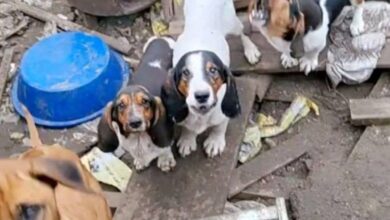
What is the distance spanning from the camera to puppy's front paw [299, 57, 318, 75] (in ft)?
12.5

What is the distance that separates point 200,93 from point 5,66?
1613mm

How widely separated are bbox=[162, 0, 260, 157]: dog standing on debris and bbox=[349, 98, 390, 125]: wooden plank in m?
0.54

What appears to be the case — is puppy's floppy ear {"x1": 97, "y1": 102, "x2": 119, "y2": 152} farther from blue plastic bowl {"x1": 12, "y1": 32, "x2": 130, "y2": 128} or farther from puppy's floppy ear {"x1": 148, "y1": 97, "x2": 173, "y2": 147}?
blue plastic bowl {"x1": 12, "y1": 32, "x2": 130, "y2": 128}

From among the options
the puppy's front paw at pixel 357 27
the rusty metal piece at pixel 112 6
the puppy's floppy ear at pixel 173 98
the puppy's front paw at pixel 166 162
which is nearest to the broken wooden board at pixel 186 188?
the puppy's front paw at pixel 166 162

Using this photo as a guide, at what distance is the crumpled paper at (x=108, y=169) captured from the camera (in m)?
3.63

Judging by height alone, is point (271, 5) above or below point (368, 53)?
above

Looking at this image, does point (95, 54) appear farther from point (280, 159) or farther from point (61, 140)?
point (280, 159)

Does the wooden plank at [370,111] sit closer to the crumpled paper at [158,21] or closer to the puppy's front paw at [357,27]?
the puppy's front paw at [357,27]

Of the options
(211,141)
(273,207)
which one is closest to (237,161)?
(211,141)

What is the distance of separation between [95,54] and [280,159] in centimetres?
102

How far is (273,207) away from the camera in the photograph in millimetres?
3236

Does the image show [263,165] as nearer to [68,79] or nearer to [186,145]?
[186,145]

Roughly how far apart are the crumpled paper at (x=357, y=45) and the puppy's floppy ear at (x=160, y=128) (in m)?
0.92

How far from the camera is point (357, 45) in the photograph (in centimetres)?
383
